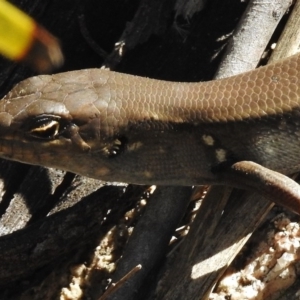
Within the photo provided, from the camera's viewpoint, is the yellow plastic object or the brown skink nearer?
the brown skink

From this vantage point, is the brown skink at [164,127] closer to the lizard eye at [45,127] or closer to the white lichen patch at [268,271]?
the lizard eye at [45,127]

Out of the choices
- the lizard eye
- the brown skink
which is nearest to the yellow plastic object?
the brown skink

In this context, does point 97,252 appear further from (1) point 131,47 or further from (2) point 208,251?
(1) point 131,47

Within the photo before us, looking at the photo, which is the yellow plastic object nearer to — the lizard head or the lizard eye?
the lizard head

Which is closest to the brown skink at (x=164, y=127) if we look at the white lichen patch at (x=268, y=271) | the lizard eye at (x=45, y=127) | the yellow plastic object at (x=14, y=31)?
the lizard eye at (x=45, y=127)

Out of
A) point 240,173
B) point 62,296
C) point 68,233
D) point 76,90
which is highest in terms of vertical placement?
point 76,90

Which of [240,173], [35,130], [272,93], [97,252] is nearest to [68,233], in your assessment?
[97,252]
